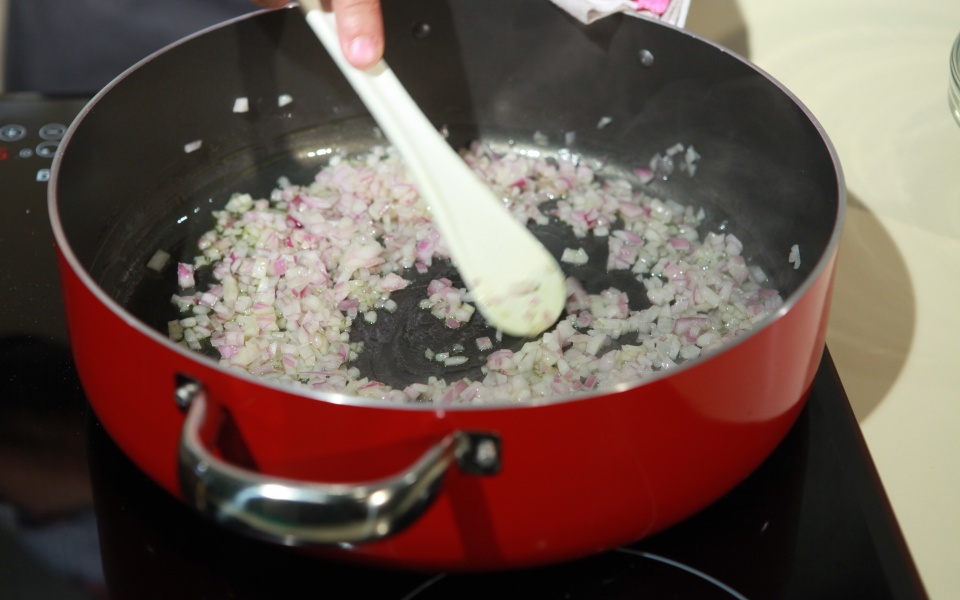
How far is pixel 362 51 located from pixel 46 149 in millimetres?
500

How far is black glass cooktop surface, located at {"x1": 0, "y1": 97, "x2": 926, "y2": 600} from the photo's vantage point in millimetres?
747

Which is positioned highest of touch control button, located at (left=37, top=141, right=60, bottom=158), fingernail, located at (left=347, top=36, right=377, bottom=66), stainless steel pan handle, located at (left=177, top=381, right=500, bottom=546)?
fingernail, located at (left=347, top=36, right=377, bottom=66)

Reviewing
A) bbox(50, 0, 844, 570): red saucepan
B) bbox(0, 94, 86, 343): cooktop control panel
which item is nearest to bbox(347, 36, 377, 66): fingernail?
bbox(50, 0, 844, 570): red saucepan

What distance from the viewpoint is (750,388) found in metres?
0.68

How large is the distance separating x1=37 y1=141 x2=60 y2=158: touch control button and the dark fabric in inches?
13.1

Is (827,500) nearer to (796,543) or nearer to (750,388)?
(796,543)

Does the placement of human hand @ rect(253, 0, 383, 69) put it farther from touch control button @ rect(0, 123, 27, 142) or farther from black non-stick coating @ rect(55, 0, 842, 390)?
touch control button @ rect(0, 123, 27, 142)

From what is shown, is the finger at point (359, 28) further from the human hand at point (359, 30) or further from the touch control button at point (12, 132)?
the touch control button at point (12, 132)

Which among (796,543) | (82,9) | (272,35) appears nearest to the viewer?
(796,543)

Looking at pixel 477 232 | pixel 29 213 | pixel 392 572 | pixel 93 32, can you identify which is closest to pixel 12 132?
pixel 29 213

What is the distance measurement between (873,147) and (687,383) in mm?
849

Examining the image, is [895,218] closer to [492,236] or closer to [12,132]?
[492,236]

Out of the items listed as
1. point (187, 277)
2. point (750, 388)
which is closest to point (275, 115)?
point (187, 277)

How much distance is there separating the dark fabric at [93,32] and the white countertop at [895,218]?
86 cm
